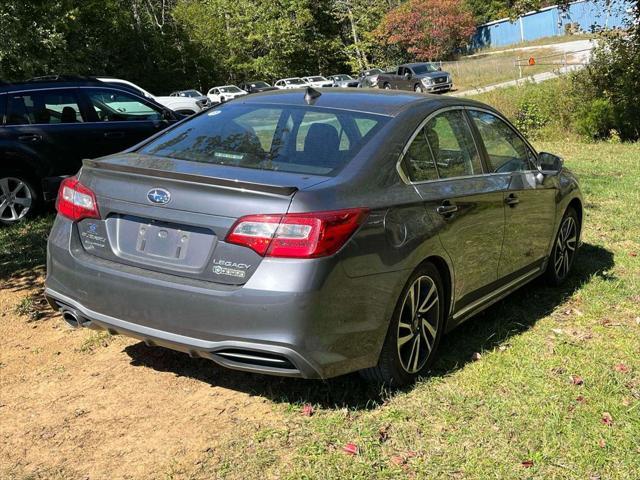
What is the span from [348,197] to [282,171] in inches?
16.4

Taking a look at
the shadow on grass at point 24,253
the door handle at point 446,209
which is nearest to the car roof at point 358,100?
the door handle at point 446,209

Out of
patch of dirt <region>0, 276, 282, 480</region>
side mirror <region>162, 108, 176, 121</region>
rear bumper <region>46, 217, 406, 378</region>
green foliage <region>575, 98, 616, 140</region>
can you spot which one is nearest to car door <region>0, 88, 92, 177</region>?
side mirror <region>162, 108, 176, 121</region>

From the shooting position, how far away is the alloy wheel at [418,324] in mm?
3684

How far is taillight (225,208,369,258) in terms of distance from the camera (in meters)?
3.08

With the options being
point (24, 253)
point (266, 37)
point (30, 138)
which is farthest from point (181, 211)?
point (266, 37)

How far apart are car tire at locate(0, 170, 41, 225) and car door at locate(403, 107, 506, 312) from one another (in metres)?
5.49

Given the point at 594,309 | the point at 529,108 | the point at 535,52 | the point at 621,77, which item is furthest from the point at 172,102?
the point at 535,52

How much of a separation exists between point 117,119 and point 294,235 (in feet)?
20.9

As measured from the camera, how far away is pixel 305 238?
10.1ft

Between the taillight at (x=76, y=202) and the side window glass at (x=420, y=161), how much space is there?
5.48 feet

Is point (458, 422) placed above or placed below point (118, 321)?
below

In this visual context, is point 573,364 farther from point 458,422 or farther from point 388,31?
point 388,31

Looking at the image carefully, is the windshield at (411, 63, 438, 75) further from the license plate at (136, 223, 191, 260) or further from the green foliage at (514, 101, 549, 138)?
the license plate at (136, 223, 191, 260)

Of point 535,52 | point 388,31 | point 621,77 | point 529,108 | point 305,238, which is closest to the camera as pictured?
point 305,238
